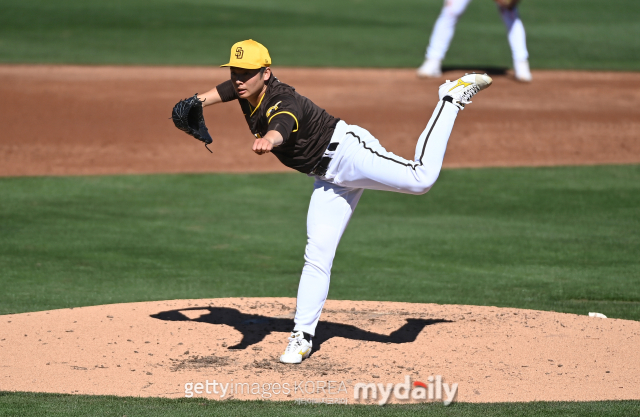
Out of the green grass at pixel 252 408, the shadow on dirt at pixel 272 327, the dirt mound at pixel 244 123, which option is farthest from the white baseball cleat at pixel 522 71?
the green grass at pixel 252 408

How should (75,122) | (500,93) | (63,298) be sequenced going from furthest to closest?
(500,93)
(75,122)
(63,298)

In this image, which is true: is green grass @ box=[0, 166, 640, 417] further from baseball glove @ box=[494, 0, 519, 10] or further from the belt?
baseball glove @ box=[494, 0, 519, 10]

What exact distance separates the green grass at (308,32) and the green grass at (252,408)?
52.3 ft

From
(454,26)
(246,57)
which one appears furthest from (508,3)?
(246,57)

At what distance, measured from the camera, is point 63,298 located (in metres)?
7.20

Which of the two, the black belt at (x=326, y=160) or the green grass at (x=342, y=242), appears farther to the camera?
the green grass at (x=342, y=242)

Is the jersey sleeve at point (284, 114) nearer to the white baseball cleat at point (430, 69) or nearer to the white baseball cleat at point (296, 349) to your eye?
the white baseball cleat at point (296, 349)

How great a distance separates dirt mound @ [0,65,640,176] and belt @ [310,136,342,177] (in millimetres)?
7304

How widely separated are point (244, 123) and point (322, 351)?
9562 millimetres

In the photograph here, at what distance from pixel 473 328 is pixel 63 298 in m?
3.36

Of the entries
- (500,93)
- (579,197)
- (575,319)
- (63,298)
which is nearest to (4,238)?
(63,298)

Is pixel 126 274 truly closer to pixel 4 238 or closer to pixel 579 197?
pixel 4 238

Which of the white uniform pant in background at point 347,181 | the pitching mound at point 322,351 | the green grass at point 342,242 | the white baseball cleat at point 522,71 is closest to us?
the pitching mound at point 322,351

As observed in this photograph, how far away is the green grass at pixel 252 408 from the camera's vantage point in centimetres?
448
